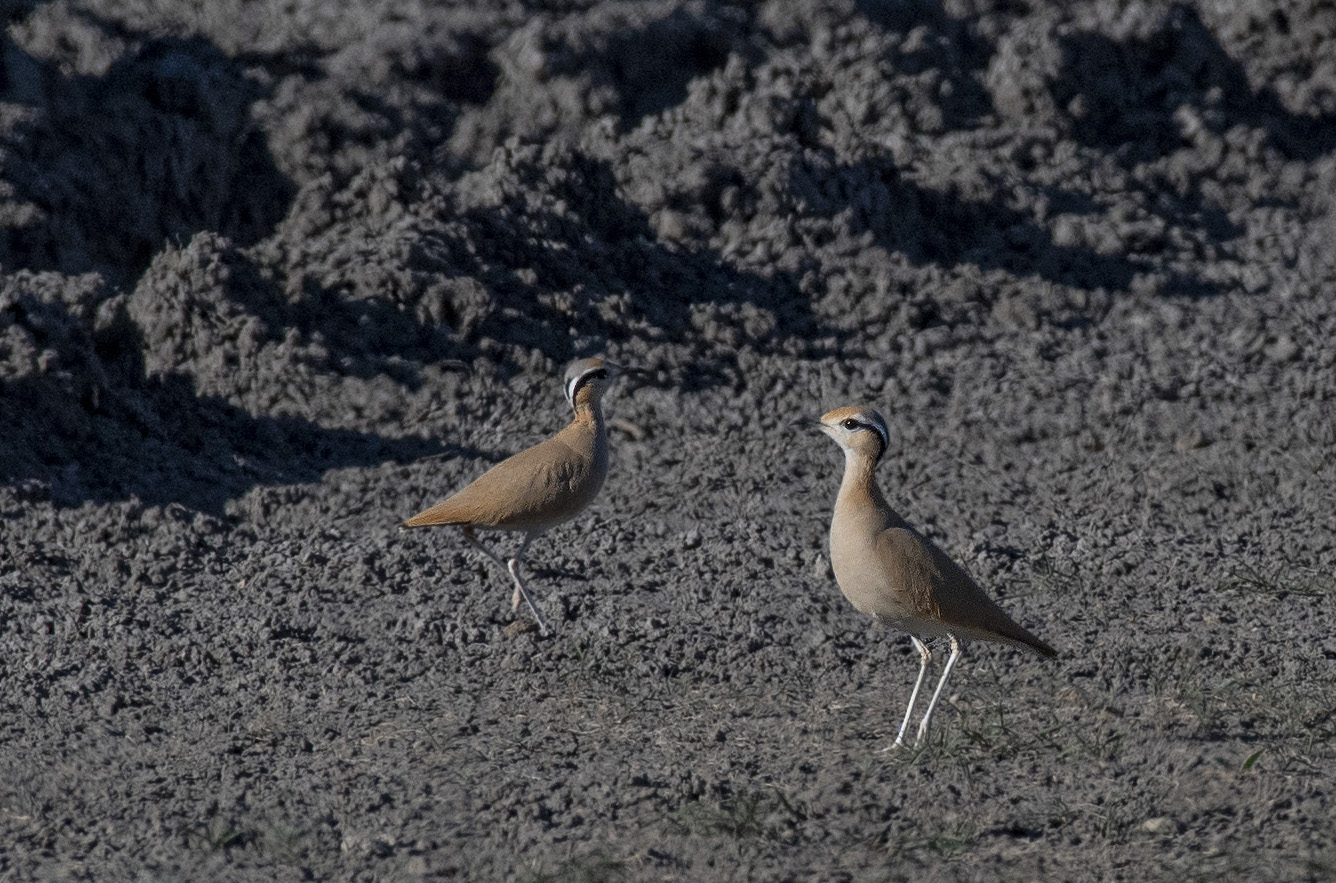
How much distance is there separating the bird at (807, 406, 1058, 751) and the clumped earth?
31 cm

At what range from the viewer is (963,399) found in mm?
9016

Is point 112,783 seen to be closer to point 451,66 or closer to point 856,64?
point 451,66

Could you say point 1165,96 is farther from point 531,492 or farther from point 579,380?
point 531,492

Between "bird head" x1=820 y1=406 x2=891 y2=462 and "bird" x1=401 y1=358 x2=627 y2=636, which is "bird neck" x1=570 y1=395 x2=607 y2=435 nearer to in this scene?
"bird" x1=401 y1=358 x2=627 y2=636

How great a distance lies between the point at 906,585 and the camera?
5734mm

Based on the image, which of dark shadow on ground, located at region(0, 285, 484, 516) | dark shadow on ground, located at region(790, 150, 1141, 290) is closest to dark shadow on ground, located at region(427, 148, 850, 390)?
dark shadow on ground, located at region(790, 150, 1141, 290)

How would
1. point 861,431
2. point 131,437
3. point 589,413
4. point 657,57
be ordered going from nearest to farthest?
point 861,431 < point 589,413 < point 131,437 < point 657,57

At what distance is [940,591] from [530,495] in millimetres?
1955

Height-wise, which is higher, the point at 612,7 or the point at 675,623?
the point at 612,7

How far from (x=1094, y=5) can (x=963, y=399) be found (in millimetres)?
3945

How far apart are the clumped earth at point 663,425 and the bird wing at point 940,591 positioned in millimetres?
342

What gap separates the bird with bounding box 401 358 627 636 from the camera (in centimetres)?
691

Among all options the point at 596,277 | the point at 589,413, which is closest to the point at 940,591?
the point at 589,413

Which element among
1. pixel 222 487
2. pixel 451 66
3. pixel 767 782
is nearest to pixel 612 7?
pixel 451 66
